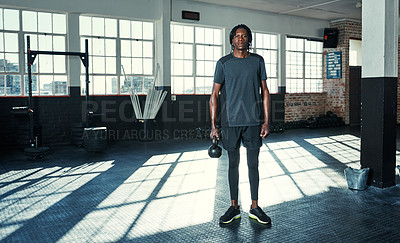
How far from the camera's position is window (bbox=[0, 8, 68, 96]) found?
691 centimetres

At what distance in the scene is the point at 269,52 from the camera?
10.4m

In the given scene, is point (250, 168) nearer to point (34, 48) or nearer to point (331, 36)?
point (34, 48)

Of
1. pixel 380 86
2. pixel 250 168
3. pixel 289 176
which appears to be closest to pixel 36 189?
pixel 250 168

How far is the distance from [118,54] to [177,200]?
517 centimetres

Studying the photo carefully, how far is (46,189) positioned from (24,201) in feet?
1.49

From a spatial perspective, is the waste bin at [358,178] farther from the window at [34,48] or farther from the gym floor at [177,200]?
the window at [34,48]

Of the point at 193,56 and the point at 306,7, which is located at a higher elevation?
the point at 306,7

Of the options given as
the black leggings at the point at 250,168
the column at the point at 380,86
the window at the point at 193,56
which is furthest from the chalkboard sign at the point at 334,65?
the black leggings at the point at 250,168

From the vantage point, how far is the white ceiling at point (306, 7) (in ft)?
29.1

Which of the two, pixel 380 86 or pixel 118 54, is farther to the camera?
pixel 118 54

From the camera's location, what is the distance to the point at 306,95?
437 inches

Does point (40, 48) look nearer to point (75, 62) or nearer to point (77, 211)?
point (75, 62)

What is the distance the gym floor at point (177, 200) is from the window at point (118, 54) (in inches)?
90.3

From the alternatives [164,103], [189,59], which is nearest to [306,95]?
[189,59]
